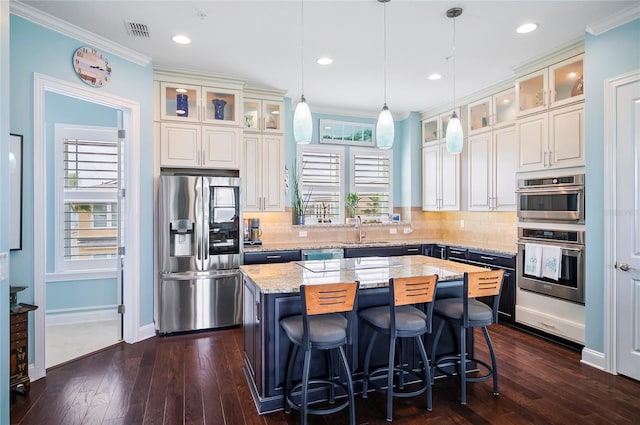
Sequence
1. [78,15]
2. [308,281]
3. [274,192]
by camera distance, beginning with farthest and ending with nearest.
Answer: [274,192] → [78,15] → [308,281]

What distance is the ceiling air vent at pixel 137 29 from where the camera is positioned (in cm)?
320

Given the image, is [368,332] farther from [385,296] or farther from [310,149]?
[310,149]

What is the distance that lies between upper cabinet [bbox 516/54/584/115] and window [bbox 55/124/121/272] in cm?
498

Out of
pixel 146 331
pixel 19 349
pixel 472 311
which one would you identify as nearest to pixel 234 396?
pixel 19 349

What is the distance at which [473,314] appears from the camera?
271cm

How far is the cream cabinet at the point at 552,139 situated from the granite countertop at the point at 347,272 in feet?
5.16

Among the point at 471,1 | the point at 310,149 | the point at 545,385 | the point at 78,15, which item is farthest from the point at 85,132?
the point at 545,385

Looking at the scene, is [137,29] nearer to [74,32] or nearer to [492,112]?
[74,32]

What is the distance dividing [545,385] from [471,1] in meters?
3.01

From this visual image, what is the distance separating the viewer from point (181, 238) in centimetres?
409

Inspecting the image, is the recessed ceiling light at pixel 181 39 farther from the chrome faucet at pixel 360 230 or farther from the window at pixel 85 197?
the chrome faucet at pixel 360 230

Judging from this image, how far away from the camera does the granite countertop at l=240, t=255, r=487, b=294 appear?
2547 mm

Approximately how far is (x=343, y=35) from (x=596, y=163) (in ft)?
8.20

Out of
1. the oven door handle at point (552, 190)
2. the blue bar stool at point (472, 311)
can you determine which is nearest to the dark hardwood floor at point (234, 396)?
the blue bar stool at point (472, 311)
